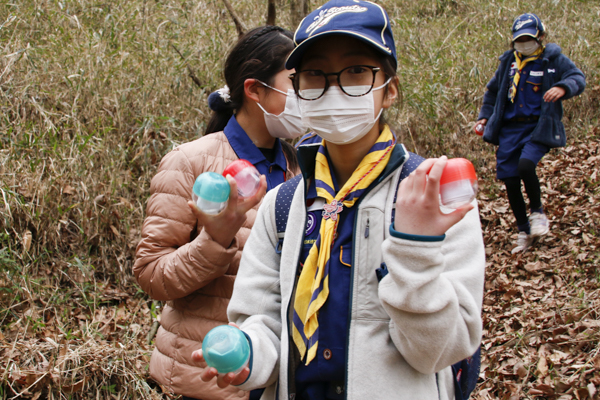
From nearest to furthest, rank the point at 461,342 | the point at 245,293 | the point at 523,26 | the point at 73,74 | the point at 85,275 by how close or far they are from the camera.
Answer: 1. the point at 461,342
2. the point at 245,293
3. the point at 85,275
4. the point at 523,26
5. the point at 73,74

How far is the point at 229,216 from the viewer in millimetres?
1819

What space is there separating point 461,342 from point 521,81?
524cm

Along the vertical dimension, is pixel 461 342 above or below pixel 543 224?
above

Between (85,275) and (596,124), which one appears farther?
(596,124)

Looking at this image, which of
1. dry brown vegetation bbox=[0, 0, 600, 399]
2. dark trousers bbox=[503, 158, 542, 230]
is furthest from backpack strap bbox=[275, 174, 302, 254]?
dark trousers bbox=[503, 158, 542, 230]

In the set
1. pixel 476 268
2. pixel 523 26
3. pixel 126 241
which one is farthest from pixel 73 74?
pixel 476 268

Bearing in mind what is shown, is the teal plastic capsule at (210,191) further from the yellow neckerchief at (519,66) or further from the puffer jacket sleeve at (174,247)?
the yellow neckerchief at (519,66)

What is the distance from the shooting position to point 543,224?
5.68m

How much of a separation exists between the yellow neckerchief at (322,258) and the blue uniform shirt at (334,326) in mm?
21

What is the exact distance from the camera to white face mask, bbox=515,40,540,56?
5492 mm

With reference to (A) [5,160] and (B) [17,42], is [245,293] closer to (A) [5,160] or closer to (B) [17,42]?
(A) [5,160]

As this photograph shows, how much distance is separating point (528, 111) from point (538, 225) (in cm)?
139

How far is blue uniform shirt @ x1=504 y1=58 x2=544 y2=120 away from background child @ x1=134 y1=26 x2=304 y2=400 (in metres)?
4.08

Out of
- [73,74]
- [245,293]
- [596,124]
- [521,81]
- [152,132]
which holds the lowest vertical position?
[596,124]
